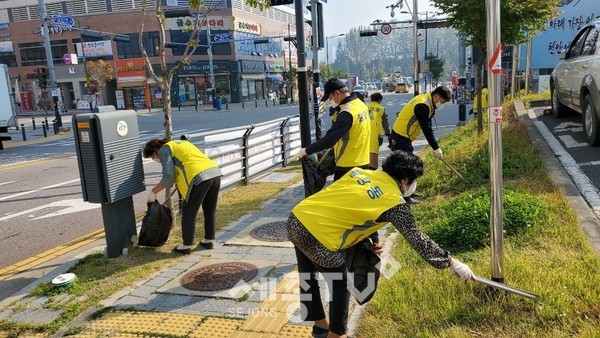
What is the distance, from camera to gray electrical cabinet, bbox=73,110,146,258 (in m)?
5.01

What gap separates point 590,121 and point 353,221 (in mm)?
5962

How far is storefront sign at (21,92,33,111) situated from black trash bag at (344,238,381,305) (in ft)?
198

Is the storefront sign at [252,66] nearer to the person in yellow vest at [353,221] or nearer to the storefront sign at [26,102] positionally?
the storefront sign at [26,102]

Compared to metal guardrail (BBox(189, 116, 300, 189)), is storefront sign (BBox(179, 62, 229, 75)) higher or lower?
higher

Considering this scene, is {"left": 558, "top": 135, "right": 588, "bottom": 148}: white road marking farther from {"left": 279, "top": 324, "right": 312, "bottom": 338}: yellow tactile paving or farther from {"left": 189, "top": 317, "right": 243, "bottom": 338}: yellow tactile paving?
{"left": 189, "top": 317, "right": 243, "bottom": 338}: yellow tactile paving

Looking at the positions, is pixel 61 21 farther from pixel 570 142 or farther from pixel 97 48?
pixel 570 142

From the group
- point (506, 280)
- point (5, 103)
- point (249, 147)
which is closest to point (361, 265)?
point (506, 280)

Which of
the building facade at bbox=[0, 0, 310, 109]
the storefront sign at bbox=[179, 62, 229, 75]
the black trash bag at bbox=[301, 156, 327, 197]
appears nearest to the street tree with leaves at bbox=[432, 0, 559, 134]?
the black trash bag at bbox=[301, 156, 327, 197]

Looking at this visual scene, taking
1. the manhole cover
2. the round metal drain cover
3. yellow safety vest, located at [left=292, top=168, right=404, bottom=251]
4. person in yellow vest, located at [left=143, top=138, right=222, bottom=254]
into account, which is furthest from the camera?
the manhole cover

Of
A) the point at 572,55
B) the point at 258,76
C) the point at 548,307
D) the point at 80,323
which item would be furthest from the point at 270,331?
the point at 258,76

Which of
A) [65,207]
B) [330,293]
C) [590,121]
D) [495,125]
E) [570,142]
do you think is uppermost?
[495,125]

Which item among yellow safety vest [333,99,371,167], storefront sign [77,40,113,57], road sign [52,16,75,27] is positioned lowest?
yellow safety vest [333,99,371,167]

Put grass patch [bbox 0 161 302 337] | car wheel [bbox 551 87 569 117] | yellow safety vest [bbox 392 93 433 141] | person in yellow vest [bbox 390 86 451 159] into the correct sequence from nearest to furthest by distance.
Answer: grass patch [bbox 0 161 302 337] → person in yellow vest [bbox 390 86 451 159] → yellow safety vest [bbox 392 93 433 141] → car wheel [bbox 551 87 569 117]

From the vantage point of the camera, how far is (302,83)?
703 cm
